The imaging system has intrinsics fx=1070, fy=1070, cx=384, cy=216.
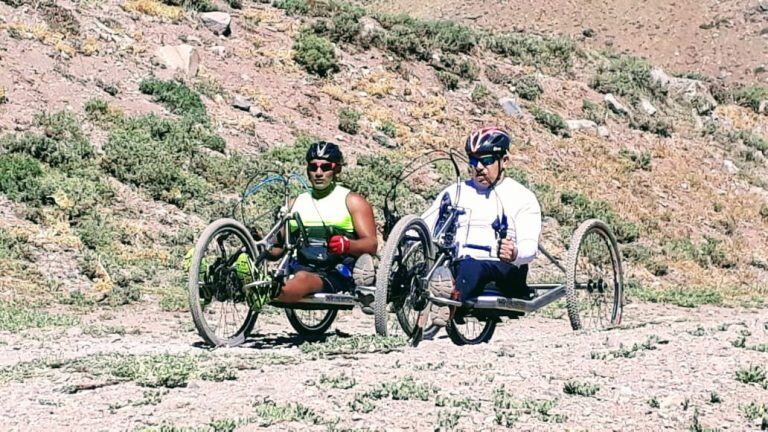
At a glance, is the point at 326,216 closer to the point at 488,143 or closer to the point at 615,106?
the point at 488,143

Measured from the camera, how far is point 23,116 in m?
18.8

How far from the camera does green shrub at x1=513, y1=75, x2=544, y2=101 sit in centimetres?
2911

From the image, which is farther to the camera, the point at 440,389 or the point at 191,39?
the point at 191,39

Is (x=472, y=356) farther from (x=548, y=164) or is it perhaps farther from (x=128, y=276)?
(x=548, y=164)

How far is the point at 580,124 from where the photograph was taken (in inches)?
1118

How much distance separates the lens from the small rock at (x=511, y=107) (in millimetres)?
27766

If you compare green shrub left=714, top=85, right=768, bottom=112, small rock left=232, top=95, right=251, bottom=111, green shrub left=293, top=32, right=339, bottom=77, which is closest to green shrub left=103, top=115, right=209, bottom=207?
small rock left=232, top=95, right=251, bottom=111

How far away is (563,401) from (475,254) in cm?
307

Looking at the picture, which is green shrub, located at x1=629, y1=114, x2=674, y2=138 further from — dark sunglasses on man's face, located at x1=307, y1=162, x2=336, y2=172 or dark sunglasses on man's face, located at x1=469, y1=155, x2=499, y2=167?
dark sunglasses on man's face, located at x1=307, y1=162, x2=336, y2=172

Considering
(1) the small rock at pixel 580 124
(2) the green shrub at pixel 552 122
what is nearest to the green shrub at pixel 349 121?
(2) the green shrub at pixel 552 122

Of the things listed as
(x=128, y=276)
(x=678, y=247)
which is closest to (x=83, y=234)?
(x=128, y=276)

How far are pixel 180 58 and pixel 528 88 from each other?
1014cm

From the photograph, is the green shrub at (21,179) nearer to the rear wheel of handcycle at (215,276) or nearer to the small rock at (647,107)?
the rear wheel of handcycle at (215,276)

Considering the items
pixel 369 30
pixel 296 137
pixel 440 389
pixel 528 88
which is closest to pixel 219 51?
pixel 296 137
